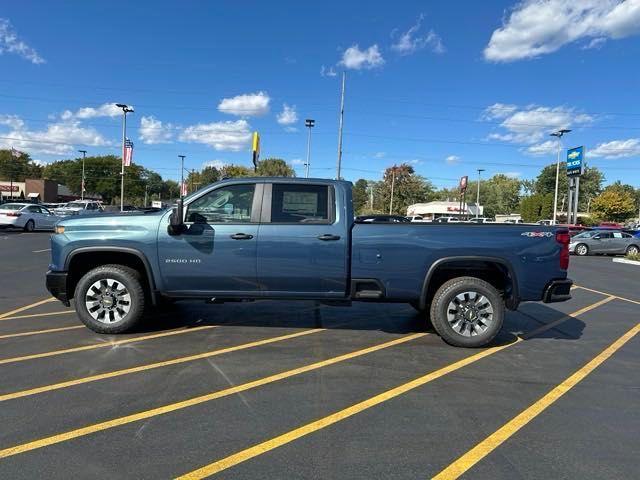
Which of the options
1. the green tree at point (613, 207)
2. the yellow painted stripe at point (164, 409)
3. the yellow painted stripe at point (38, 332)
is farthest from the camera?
the green tree at point (613, 207)

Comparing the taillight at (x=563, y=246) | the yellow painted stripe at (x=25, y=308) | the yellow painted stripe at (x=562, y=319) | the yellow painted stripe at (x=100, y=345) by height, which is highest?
the taillight at (x=563, y=246)

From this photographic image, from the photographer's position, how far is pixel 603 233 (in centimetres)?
2459

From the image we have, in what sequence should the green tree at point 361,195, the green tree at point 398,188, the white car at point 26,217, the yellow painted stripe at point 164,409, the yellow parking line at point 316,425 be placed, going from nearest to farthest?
the yellow parking line at point 316,425 < the yellow painted stripe at point 164,409 < the white car at point 26,217 < the green tree at point 398,188 < the green tree at point 361,195

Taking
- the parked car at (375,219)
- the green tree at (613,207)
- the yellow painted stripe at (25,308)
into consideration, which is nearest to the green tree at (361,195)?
the green tree at (613,207)

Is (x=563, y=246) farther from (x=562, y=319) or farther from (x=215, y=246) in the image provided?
(x=215, y=246)

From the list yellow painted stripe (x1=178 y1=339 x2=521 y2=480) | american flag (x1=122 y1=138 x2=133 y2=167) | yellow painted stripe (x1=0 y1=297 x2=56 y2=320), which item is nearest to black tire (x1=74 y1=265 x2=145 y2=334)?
yellow painted stripe (x1=0 y1=297 x2=56 y2=320)

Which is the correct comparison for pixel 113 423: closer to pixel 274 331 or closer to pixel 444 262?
pixel 274 331

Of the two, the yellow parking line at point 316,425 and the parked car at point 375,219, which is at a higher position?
the parked car at point 375,219

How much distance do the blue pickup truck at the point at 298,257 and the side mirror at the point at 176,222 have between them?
1cm

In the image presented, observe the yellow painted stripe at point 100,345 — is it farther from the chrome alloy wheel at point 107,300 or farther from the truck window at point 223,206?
the truck window at point 223,206

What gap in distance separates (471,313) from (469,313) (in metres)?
0.03

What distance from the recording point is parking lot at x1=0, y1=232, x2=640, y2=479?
318cm

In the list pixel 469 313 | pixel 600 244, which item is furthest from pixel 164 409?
pixel 600 244

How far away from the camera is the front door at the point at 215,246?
5.69 meters
